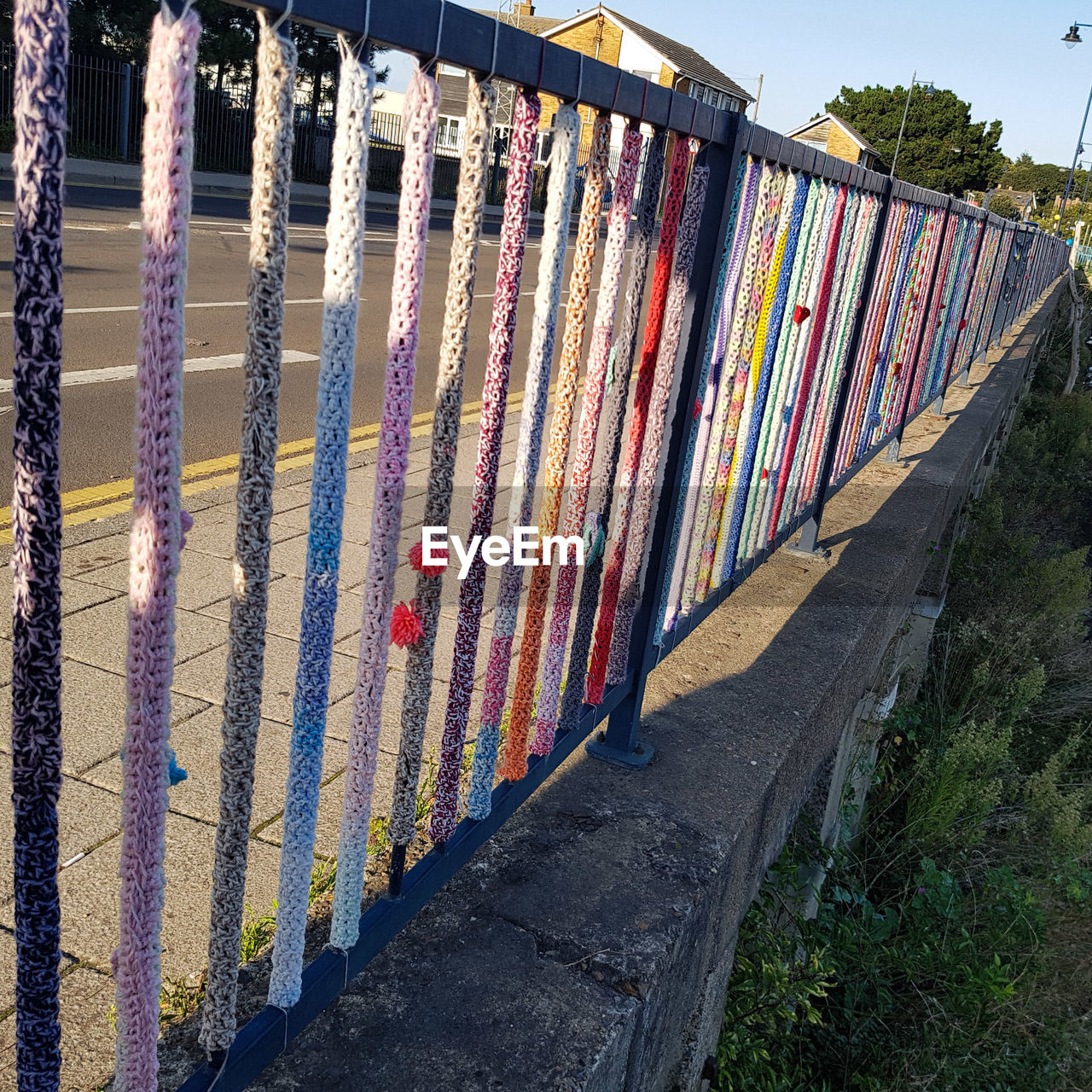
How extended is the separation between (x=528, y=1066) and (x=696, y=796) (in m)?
0.93

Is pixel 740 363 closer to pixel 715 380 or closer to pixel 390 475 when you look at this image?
pixel 715 380

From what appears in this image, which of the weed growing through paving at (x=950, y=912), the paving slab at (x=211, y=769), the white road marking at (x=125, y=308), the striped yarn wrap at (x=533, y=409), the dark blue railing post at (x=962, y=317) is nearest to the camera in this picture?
the striped yarn wrap at (x=533, y=409)

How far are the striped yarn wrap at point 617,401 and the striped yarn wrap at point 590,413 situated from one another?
0.05 m

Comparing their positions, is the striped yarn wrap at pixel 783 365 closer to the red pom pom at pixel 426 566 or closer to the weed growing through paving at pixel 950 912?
the weed growing through paving at pixel 950 912

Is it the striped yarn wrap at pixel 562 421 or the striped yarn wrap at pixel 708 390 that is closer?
the striped yarn wrap at pixel 562 421

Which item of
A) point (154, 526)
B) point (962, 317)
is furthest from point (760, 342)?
point (962, 317)

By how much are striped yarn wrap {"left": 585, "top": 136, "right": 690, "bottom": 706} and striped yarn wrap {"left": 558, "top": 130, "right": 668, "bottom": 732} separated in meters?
0.05

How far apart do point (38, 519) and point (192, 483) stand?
4.47 m

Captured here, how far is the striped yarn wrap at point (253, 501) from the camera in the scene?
0.99 metres

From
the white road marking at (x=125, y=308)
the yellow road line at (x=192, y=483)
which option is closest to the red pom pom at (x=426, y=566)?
the yellow road line at (x=192, y=483)

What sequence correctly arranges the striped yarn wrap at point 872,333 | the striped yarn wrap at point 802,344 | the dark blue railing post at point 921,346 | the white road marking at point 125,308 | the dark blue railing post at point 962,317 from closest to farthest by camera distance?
the striped yarn wrap at point 802,344 → the striped yarn wrap at point 872,333 → the dark blue railing post at point 921,346 → the dark blue railing post at point 962,317 → the white road marking at point 125,308

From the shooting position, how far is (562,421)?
1.82 metres

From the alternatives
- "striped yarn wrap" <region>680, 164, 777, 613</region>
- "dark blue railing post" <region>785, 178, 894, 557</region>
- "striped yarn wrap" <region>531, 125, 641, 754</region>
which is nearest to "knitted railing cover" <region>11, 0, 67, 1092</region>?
"striped yarn wrap" <region>531, 125, 641, 754</region>

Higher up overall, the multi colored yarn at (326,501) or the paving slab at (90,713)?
the multi colored yarn at (326,501)
